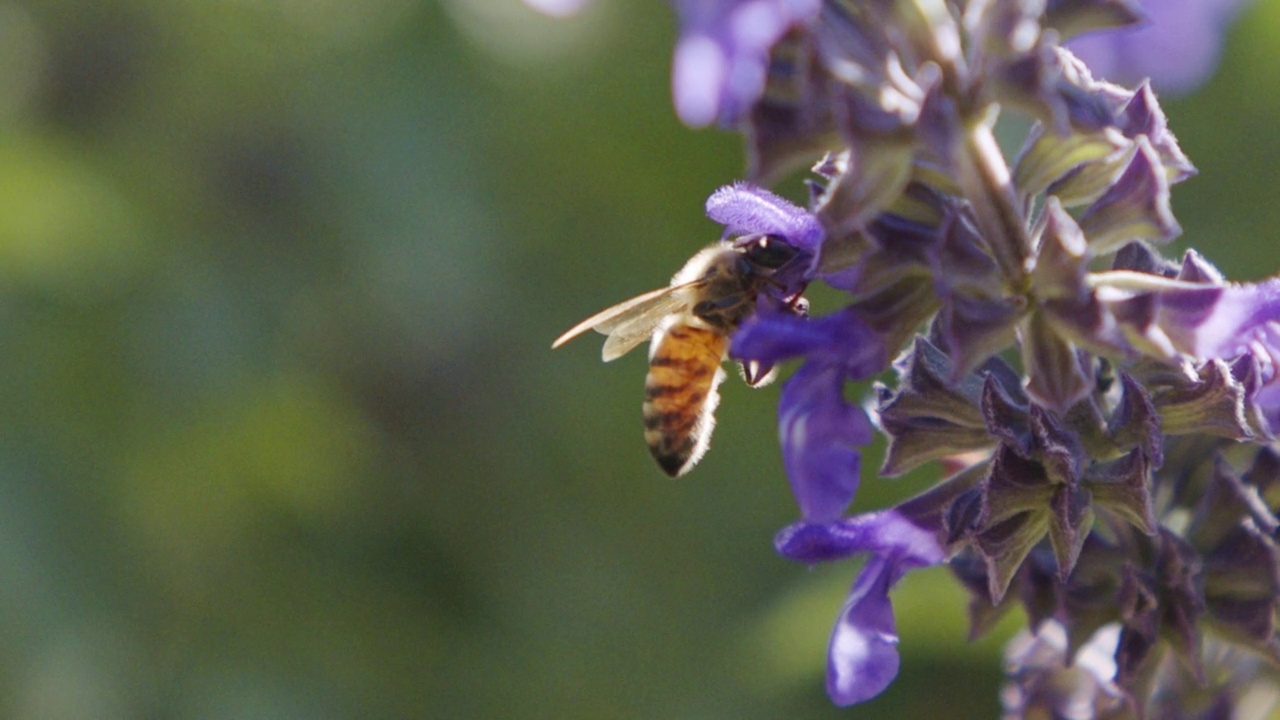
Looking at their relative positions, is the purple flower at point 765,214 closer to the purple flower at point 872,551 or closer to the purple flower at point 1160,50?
the purple flower at point 872,551

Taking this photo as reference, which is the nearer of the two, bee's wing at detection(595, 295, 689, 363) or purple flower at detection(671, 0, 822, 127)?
purple flower at detection(671, 0, 822, 127)

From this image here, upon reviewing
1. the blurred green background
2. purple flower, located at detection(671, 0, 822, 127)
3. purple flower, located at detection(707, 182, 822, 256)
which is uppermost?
purple flower, located at detection(671, 0, 822, 127)

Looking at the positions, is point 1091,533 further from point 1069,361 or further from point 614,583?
point 614,583

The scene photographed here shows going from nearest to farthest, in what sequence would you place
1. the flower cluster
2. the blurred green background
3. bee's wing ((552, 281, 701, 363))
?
the flower cluster → bee's wing ((552, 281, 701, 363)) → the blurred green background

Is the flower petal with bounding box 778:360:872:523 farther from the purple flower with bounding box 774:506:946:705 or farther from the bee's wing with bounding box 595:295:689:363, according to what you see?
the bee's wing with bounding box 595:295:689:363

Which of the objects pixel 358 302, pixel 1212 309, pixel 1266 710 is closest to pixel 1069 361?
pixel 1212 309

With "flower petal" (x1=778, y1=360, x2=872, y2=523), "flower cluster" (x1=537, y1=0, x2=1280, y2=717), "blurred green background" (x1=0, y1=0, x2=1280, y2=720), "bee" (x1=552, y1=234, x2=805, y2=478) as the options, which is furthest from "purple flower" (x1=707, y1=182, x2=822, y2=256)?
"blurred green background" (x1=0, y1=0, x2=1280, y2=720)
